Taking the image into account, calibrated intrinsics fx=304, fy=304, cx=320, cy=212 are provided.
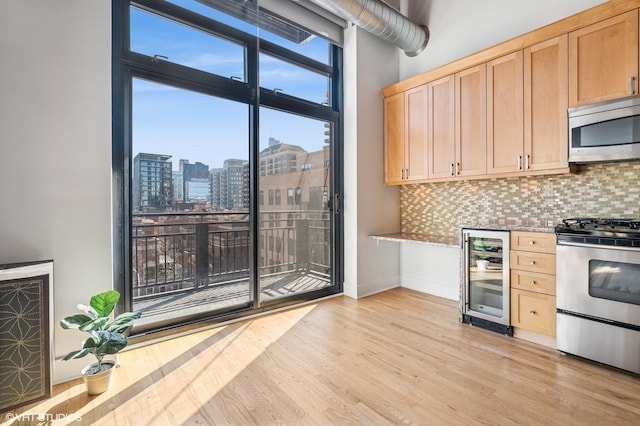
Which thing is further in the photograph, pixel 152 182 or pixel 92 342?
pixel 152 182

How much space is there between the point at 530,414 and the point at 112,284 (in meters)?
2.77

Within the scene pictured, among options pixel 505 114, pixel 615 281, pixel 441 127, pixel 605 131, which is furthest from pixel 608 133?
pixel 441 127

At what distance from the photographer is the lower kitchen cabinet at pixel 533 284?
7.93ft

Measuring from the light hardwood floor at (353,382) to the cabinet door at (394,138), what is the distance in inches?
74.2

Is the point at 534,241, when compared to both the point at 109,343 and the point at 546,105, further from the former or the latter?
the point at 109,343

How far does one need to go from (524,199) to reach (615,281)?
1129mm

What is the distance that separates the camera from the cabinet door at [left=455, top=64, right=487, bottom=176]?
3002mm

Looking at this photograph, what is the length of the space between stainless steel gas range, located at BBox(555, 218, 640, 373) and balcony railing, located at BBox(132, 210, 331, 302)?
241cm

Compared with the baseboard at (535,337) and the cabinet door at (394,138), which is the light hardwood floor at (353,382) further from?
the cabinet door at (394,138)

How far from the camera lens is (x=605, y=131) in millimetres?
2246

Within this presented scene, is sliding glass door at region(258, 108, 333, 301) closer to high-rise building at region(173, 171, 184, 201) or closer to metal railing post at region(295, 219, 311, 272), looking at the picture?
metal railing post at region(295, 219, 311, 272)

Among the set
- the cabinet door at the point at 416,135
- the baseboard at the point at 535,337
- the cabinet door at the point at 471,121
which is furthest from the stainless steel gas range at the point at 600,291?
the cabinet door at the point at 416,135

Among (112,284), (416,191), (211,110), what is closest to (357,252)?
(416,191)

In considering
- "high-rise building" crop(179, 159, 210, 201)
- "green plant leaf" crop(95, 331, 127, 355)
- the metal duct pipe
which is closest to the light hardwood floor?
"green plant leaf" crop(95, 331, 127, 355)
